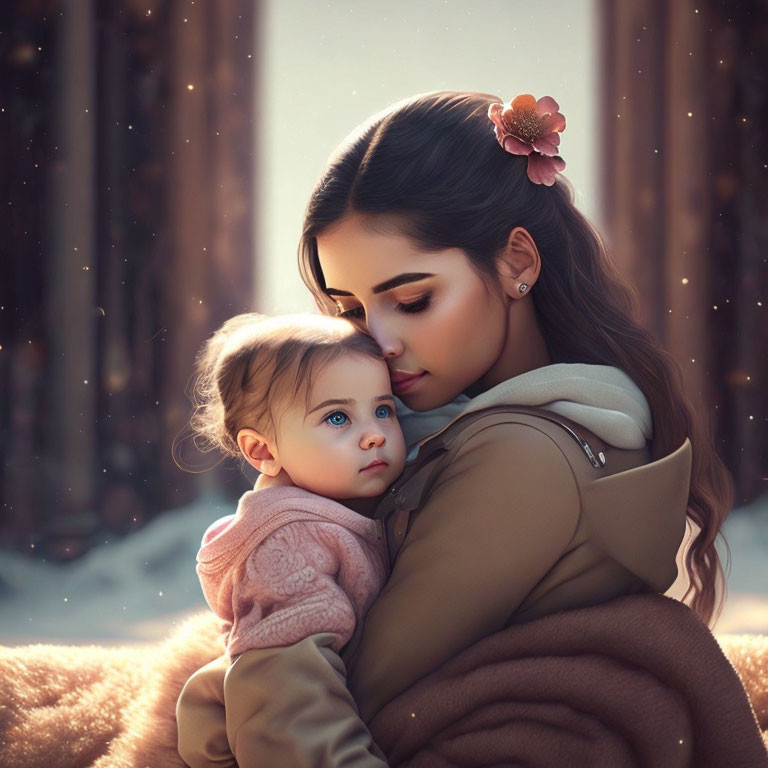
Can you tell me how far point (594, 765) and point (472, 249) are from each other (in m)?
0.69

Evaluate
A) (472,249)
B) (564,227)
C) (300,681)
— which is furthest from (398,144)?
(300,681)

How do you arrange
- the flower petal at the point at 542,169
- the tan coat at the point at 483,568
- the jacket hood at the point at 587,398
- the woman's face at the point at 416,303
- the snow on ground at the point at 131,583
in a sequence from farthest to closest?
Answer: the snow on ground at the point at 131,583 < the flower petal at the point at 542,169 < the woman's face at the point at 416,303 < the jacket hood at the point at 587,398 < the tan coat at the point at 483,568

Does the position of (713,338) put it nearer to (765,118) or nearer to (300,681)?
(765,118)

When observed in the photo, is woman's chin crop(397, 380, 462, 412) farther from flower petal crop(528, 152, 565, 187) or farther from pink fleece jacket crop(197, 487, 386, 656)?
flower petal crop(528, 152, 565, 187)

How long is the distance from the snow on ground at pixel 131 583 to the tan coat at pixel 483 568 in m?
1.76

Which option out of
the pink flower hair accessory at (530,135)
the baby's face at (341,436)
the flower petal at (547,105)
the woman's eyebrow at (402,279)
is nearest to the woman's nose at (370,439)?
the baby's face at (341,436)

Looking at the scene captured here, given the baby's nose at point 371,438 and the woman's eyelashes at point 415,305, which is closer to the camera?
the baby's nose at point 371,438

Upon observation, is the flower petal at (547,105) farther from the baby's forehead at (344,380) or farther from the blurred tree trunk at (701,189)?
the blurred tree trunk at (701,189)

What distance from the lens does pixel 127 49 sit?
3.14 m

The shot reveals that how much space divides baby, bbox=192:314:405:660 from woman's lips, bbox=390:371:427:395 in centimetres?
8

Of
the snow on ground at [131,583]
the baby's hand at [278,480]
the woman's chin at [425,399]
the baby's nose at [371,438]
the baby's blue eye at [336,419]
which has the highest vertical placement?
the baby's blue eye at [336,419]

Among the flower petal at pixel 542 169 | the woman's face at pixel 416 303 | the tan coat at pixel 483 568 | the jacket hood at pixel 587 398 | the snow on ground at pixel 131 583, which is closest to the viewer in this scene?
the tan coat at pixel 483 568

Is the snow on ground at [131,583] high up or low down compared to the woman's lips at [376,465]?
down

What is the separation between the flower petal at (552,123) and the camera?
1.48m
